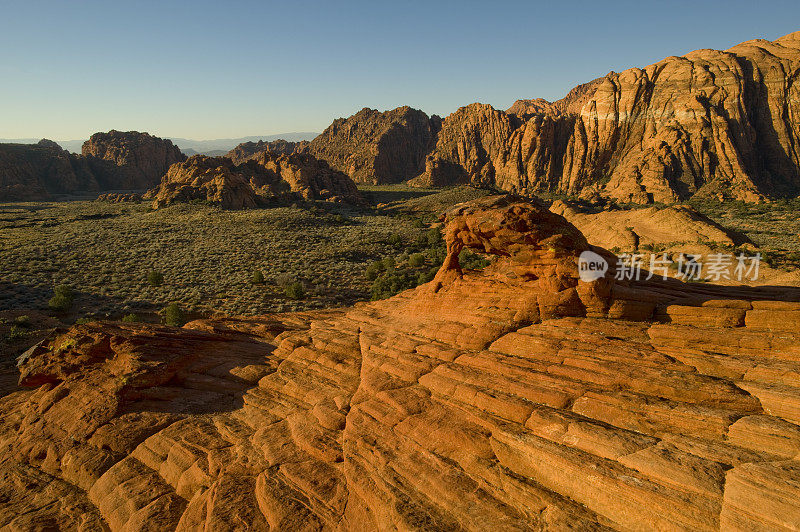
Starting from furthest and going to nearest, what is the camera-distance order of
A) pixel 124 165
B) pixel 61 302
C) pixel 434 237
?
pixel 124 165
pixel 434 237
pixel 61 302

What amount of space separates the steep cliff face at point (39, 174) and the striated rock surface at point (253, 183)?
51.2 m

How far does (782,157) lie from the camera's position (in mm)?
133250

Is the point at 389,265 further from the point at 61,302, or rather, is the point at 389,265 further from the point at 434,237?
the point at 61,302

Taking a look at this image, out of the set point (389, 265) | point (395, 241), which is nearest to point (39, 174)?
point (395, 241)

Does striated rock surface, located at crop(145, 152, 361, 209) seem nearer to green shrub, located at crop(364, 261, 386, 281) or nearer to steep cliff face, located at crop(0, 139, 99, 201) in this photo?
steep cliff face, located at crop(0, 139, 99, 201)

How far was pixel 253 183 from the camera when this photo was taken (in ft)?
424

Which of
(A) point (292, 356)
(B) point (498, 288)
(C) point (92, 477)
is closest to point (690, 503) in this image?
(B) point (498, 288)

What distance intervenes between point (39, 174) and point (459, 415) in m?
228

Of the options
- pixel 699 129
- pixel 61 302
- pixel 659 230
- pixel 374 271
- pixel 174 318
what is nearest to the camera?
pixel 174 318

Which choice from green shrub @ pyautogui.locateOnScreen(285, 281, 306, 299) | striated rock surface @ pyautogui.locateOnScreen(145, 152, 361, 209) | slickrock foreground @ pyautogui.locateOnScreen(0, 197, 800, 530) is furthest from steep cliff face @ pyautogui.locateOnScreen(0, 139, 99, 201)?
slickrock foreground @ pyautogui.locateOnScreen(0, 197, 800, 530)

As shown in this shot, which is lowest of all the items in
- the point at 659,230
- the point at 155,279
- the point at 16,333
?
the point at 155,279

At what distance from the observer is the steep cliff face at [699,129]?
425ft

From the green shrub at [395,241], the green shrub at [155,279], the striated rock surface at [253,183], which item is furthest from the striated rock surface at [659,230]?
the striated rock surface at [253,183]

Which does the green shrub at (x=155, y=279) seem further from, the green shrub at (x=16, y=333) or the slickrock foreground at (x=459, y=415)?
the slickrock foreground at (x=459, y=415)
